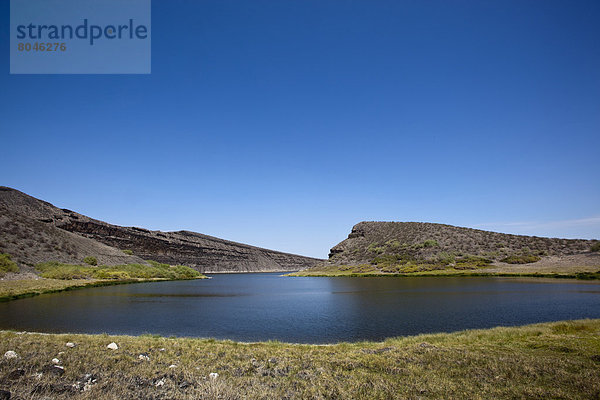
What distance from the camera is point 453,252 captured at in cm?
11681

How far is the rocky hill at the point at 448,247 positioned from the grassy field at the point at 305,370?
89.4 meters

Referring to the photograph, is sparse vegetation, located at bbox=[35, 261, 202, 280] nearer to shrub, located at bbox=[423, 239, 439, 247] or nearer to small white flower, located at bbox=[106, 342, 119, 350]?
small white flower, located at bbox=[106, 342, 119, 350]

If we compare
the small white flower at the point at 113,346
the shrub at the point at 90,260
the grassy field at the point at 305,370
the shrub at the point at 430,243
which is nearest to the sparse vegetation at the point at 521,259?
the shrub at the point at 430,243

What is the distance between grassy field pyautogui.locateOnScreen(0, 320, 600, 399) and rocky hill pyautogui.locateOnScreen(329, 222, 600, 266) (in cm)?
8936

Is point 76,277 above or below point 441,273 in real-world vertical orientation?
above

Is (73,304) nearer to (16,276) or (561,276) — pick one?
(16,276)

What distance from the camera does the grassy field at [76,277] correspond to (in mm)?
48694

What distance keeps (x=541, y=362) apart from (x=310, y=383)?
30.3 ft

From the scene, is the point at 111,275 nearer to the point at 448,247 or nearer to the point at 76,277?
the point at 76,277

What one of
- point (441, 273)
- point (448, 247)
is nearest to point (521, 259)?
point (441, 273)

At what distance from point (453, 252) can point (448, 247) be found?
5140mm

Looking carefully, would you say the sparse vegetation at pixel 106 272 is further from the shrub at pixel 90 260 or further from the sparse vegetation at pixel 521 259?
the sparse vegetation at pixel 521 259

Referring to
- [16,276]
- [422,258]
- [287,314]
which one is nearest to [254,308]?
[287,314]

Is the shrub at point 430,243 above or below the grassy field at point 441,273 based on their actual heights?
above
